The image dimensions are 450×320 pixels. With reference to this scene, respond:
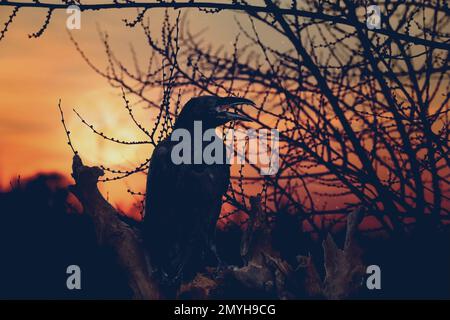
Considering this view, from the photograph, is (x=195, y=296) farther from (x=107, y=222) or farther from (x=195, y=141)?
(x=195, y=141)

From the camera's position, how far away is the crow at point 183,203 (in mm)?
4672

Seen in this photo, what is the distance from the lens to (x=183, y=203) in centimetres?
486

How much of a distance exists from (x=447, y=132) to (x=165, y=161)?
10.1ft

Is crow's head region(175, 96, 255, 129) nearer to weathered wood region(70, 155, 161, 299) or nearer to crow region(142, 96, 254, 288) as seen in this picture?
crow region(142, 96, 254, 288)

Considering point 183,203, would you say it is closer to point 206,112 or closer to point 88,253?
point 206,112

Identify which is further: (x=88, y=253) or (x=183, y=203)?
(x=88, y=253)

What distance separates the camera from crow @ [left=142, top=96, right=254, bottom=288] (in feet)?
15.3

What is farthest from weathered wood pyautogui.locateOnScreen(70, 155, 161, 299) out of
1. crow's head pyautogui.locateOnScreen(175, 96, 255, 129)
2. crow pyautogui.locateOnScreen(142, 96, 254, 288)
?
crow's head pyautogui.locateOnScreen(175, 96, 255, 129)

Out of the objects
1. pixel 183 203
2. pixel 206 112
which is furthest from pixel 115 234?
pixel 206 112

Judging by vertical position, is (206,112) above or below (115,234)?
above
